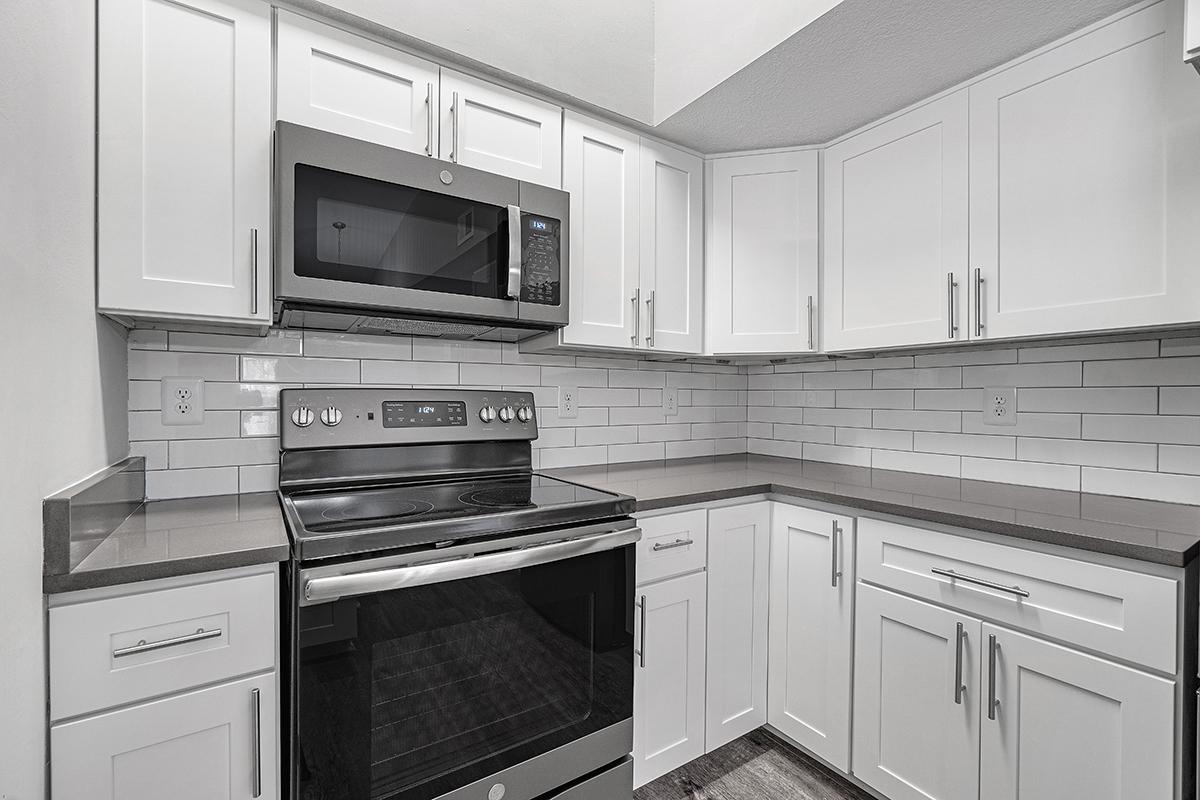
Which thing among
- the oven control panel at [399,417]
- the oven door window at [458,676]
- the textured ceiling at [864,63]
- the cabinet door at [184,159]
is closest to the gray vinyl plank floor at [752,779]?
the oven door window at [458,676]

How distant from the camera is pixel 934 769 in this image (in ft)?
4.90

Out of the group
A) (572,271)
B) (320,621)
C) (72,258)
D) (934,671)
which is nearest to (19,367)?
(72,258)

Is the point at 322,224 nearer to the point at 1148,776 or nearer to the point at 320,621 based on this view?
the point at 320,621

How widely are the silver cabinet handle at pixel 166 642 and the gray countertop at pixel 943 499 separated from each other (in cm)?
102

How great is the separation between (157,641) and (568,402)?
143 cm

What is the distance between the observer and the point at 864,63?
5.28 ft

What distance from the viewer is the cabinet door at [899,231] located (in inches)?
67.9

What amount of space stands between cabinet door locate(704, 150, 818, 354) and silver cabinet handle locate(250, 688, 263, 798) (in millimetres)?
1772

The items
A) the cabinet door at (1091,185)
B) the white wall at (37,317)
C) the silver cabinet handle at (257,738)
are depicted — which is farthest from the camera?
the cabinet door at (1091,185)

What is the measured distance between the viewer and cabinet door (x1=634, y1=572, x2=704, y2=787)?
1.66 metres

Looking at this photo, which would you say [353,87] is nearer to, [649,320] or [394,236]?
[394,236]

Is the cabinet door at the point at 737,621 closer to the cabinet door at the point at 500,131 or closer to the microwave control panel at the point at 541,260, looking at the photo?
the microwave control panel at the point at 541,260

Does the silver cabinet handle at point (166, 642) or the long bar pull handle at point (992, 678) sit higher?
the silver cabinet handle at point (166, 642)

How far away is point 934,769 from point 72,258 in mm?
2312
